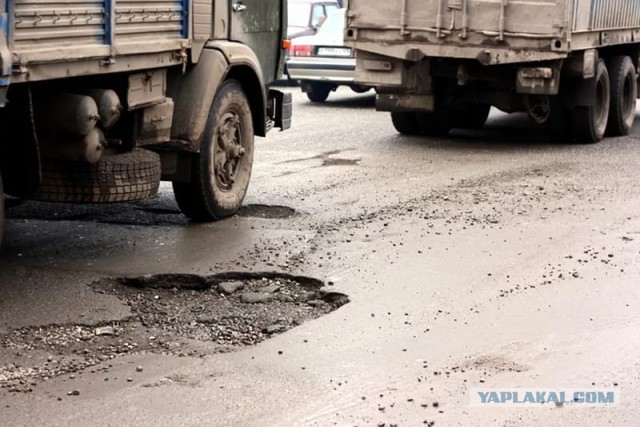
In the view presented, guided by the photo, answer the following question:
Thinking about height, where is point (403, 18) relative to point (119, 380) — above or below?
above

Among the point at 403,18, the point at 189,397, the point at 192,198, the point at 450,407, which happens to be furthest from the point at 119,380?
the point at 403,18

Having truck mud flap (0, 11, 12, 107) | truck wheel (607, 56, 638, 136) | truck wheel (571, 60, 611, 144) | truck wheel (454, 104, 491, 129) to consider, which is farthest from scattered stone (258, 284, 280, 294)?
truck wheel (607, 56, 638, 136)

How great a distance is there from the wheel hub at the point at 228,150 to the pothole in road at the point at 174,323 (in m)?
1.92

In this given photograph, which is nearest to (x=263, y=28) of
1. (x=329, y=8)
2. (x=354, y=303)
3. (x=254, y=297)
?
(x=254, y=297)

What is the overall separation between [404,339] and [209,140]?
3.20 metres

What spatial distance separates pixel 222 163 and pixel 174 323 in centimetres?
291

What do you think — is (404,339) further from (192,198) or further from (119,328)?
(192,198)

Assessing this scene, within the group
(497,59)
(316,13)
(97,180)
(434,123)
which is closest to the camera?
(97,180)

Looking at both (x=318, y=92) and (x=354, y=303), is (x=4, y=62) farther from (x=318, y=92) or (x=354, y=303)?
(x=318, y=92)

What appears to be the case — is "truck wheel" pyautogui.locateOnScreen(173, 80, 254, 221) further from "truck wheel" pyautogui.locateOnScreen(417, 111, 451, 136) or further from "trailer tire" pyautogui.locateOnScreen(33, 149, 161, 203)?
"truck wheel" pyautogui.locateOnScreen(417, 111, 451, 136)

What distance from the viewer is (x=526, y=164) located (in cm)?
1224

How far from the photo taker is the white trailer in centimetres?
1283

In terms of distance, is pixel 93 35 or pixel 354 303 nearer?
pixel 354 303

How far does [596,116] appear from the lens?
14438 mm
